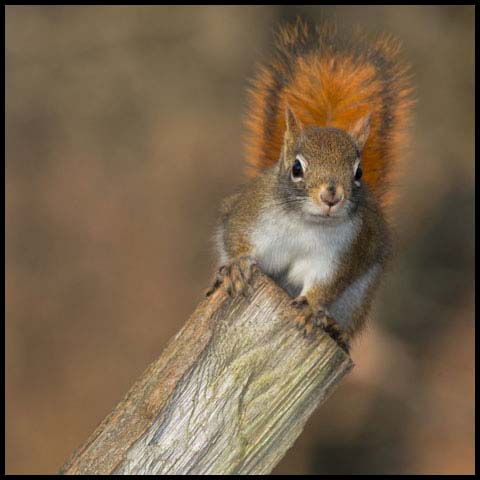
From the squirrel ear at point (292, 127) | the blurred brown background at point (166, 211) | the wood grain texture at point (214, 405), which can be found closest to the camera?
the wood grain texture at point (214, 405)

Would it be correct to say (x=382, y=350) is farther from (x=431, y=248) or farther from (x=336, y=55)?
(x=336, y=55)

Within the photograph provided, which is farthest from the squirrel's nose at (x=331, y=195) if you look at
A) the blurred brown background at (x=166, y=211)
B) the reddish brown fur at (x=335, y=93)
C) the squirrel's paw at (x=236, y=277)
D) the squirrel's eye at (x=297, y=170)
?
the blurred brown background at (x=166, y=211)

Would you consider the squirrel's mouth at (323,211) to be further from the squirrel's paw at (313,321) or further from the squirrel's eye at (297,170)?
the squirrel's paw at (313,321)

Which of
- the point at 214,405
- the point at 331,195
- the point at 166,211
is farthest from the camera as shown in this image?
the point at 166,211

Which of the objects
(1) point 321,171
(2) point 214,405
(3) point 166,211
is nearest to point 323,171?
(1) point 321,171

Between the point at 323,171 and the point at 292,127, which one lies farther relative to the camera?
the point at 292,127

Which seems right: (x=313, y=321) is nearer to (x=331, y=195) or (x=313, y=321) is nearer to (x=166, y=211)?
(x=331, y=195)
